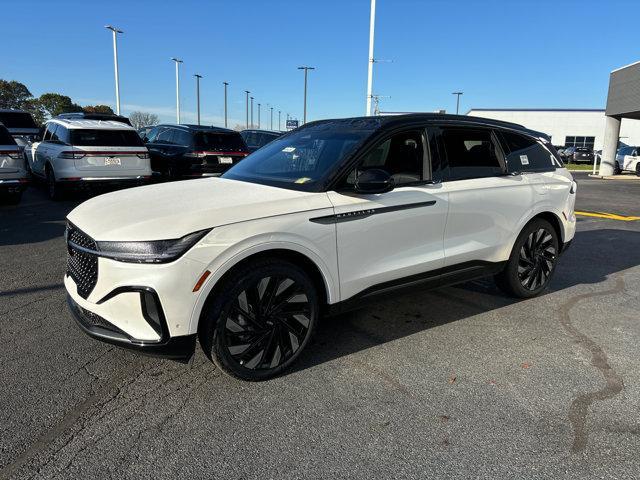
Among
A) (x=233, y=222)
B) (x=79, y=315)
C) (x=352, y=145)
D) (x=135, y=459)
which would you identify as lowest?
(x=135, y=459)

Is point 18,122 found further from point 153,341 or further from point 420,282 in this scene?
point 420,282

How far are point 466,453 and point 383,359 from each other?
111cm

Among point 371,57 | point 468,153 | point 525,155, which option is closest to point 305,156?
point 468,153

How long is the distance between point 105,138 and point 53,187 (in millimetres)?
1572

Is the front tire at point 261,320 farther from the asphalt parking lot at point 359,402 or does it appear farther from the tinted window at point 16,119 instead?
the tinted window at point 16,119

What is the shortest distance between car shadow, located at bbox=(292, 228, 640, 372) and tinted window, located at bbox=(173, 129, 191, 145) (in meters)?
9.26

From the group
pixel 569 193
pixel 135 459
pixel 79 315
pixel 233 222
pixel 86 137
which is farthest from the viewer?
pixel 86 137

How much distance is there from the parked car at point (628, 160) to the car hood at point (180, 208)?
29888 mm

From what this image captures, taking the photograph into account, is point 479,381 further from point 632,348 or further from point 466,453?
point 632,348

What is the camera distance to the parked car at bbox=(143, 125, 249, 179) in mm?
12391

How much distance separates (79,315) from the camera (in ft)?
10.3

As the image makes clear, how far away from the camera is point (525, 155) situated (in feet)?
16.0

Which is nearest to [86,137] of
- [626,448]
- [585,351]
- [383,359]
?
[383,359]

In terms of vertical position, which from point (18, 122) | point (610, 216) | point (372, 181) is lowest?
point (610, 216)
